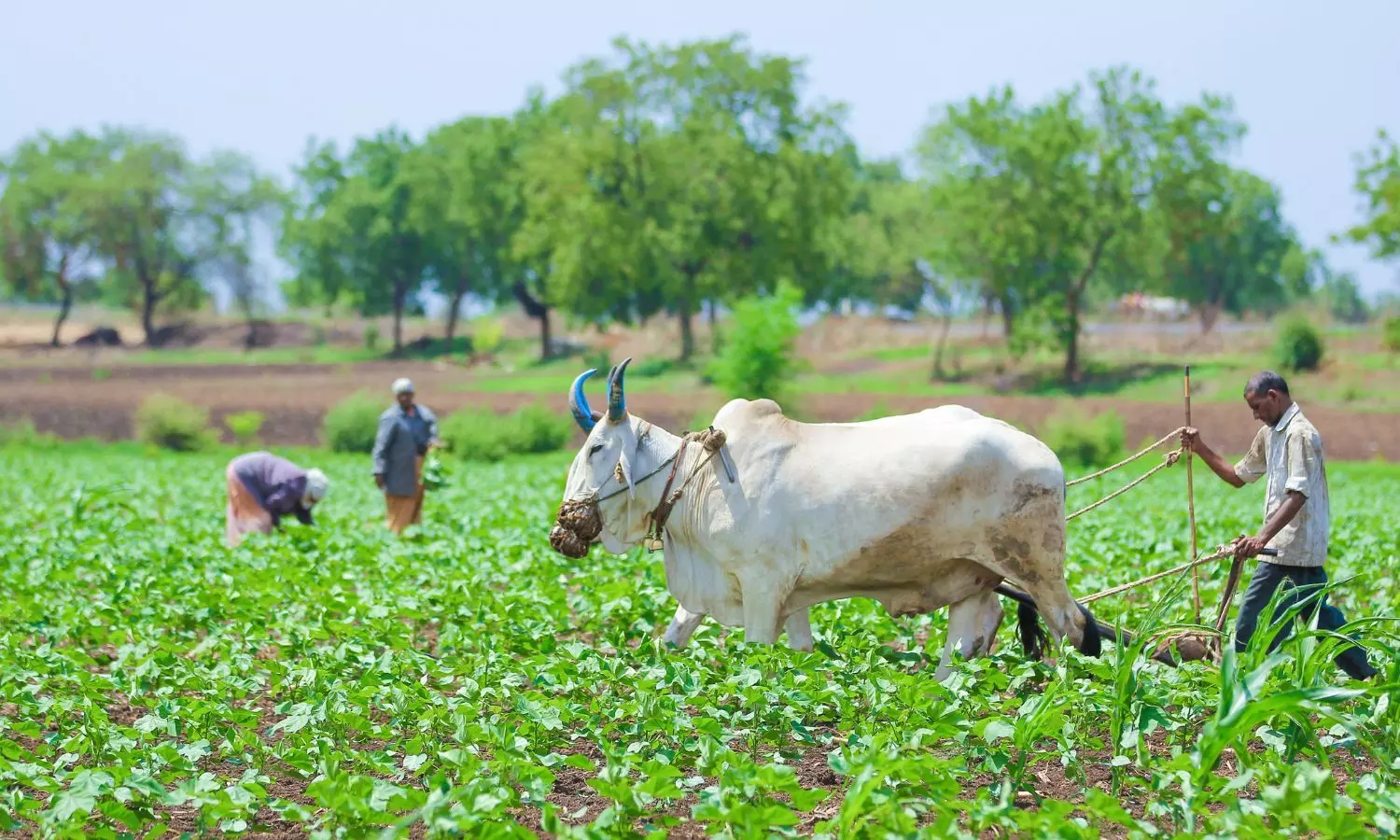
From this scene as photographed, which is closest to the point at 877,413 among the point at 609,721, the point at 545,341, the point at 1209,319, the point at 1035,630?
the point at 1035,630

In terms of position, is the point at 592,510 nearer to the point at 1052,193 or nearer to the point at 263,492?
the point at 263,492

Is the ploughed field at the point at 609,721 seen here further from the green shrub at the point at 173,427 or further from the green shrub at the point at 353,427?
the green shrub at the point at 173,427

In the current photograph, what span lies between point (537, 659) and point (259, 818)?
1781mm

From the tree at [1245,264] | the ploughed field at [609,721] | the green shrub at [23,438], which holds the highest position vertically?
the tree at [1245,264]

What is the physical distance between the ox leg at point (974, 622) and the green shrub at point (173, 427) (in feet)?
80.2

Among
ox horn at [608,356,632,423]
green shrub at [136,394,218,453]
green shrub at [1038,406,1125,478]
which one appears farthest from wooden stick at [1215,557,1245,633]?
green shrub at [136,394,218,453]

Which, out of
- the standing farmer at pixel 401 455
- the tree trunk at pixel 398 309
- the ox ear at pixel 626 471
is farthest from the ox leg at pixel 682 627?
the tree trunk at pixel 398 309

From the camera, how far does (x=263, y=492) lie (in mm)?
12352

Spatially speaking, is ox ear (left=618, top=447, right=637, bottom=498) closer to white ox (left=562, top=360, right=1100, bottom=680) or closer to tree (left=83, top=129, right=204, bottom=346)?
white ox (left=562, top=360, right=1100, bottom=680)

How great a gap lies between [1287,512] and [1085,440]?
19.6 meters

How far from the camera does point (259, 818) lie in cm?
541

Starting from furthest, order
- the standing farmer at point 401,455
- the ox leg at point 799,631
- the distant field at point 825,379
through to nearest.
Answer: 1. the distant field at point 825,379
2. the standing farmer at point 401,455
3. the ox leg at point 799,631

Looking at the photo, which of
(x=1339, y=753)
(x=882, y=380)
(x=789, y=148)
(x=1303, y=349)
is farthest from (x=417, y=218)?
(x=1339, y=753)

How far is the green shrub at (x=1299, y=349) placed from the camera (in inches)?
1537
